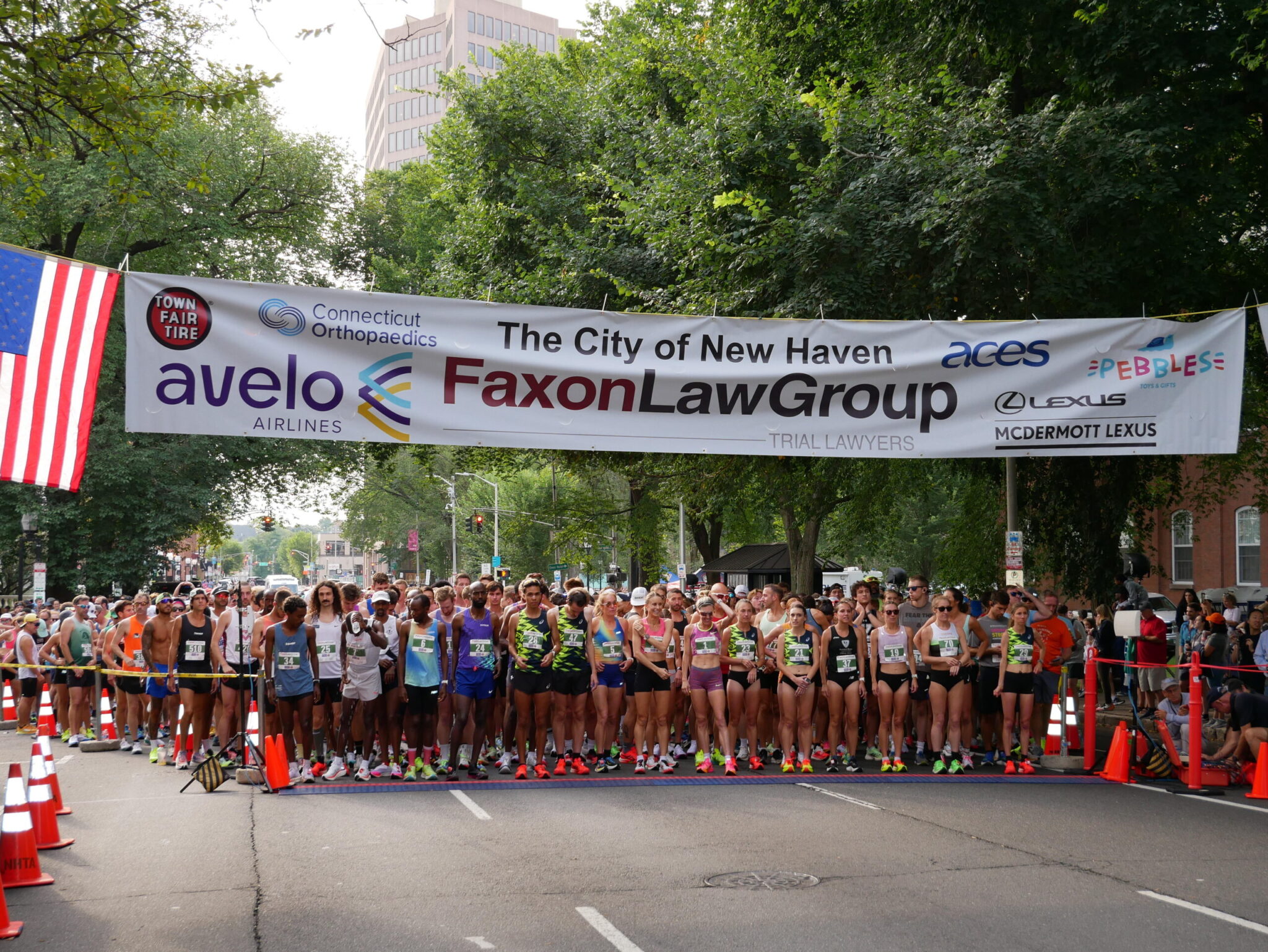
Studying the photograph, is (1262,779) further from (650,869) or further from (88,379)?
(88,379)

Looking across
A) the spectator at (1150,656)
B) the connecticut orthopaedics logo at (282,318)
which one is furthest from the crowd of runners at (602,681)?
the spectator at (1150,656)

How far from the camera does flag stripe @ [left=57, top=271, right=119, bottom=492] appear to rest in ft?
23.9

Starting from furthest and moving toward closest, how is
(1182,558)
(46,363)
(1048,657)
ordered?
(1182,558) → (1048,657) → (46,363)

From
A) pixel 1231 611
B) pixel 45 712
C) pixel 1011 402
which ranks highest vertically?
pixel 1011 402

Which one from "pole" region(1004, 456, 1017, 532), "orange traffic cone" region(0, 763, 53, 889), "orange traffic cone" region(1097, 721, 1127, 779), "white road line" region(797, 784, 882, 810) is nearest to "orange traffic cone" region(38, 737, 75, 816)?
"orange traffic cone" region(0, 763, 53, 889)

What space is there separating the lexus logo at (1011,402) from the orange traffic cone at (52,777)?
26.7ft

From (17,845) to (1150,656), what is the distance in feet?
56.9

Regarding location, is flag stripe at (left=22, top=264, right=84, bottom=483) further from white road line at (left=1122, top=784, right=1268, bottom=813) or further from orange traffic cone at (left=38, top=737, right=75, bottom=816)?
white road line at (left=1122, top=784, right=1268, bottom=813)

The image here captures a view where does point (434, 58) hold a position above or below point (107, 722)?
above

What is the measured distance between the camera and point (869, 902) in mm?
7051

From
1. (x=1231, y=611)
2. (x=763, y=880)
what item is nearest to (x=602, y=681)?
(x=763, y=880)

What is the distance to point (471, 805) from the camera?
1071 cm

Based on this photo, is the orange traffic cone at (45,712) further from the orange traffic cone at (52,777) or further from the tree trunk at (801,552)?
the tree trunk at (801,552)

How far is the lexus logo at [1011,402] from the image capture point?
10.3m
